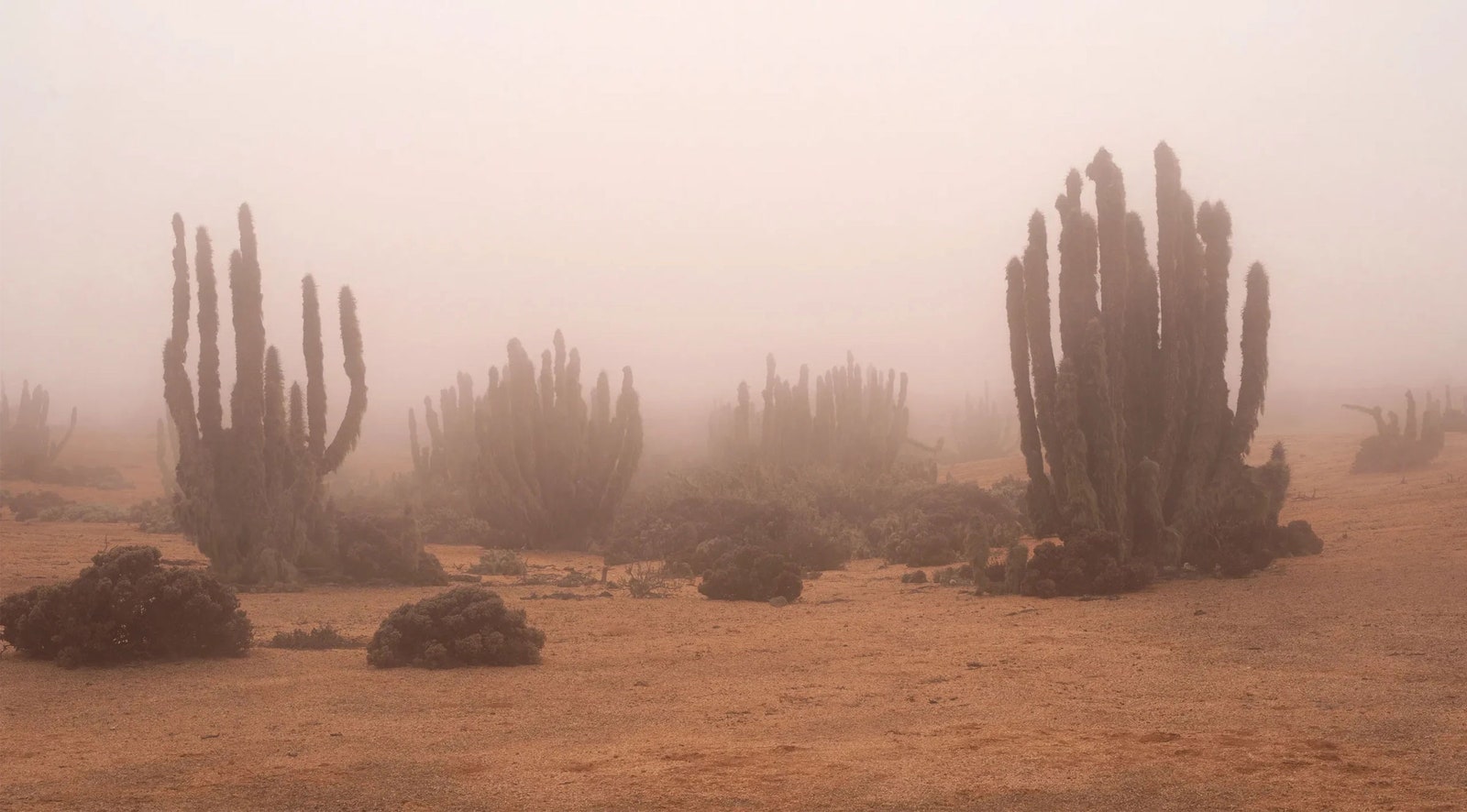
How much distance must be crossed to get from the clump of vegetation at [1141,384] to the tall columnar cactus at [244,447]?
12020 millimetres

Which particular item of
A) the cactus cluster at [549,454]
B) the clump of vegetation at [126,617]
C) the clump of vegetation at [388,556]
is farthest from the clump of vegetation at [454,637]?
the cactus cluster at [549,454]

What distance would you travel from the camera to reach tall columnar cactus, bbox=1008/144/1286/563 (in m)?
16.1

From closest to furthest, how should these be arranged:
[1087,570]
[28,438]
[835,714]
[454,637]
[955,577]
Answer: [835,714], [454,637], [1087,570], [955,577], [28,438]

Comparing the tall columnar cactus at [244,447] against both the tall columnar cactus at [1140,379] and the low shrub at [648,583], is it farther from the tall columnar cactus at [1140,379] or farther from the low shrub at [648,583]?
the tall columnar cactus at [1140,379]

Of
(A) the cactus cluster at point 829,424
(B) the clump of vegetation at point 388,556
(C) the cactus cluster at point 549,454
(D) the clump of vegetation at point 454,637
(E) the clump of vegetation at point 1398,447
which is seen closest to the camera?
(D) the clump of vegetation at point 454,637

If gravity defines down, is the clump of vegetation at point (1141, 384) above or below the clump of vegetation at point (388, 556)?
above

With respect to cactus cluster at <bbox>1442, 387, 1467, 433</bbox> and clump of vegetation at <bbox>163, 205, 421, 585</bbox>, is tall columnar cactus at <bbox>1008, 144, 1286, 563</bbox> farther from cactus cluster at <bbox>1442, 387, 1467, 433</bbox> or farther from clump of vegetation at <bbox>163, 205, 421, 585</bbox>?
cactus cluster at <bbox>1442, 387, 1467, 433</bbox>

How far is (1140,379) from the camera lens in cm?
1669

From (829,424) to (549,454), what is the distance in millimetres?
15448

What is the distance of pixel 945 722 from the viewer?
8.23 metres

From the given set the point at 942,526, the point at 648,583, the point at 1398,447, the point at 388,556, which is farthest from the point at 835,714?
the point at 1398,447

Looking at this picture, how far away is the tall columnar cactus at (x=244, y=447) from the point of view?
58.3 feet

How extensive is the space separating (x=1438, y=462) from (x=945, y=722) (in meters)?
29.4

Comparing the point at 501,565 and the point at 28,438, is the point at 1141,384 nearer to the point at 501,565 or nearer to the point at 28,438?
the point at 501,565
